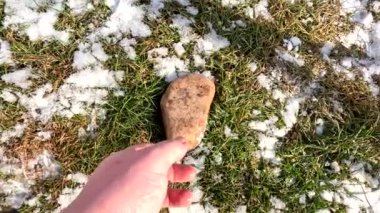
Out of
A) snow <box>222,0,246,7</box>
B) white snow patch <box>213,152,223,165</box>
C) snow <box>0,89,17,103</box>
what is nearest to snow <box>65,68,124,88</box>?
snow <box>0,89,17,103</box>

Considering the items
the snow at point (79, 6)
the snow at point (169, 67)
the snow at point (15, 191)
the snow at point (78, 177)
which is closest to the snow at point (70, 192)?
the snow at point (78, 177)

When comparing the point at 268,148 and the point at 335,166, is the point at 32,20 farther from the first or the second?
the point at 335,166

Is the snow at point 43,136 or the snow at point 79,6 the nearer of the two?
the snow at point 43,136

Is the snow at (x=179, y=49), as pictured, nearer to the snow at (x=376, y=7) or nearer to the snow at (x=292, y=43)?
the snow at (x=292, y=43)

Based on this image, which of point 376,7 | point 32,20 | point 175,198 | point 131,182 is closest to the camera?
point 131,182

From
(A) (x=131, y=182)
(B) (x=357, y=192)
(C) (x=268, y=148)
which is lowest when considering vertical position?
(B) (x=357, y=192)

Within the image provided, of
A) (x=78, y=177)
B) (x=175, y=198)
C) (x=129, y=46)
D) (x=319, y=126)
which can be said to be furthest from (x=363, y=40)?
(x=78, y=177)

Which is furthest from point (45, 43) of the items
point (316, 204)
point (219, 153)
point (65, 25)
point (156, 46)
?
point (316, 204)
